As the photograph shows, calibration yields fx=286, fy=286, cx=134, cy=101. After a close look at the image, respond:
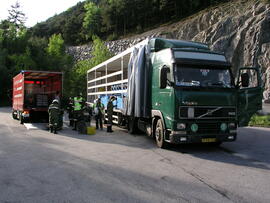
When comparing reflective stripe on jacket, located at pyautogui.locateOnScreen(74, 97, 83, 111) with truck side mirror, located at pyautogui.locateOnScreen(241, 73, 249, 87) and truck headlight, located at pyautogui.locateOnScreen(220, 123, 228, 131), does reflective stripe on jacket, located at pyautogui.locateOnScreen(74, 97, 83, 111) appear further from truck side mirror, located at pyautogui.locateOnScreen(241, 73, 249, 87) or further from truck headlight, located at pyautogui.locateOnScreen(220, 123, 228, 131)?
truck side mirror, located at pyautogui.locateOnScreen(241, 73, 249, 87)

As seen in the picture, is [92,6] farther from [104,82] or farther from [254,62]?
[104,82]

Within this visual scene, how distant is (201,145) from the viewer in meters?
9.38

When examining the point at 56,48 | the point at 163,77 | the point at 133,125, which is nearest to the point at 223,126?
the point at 163,77

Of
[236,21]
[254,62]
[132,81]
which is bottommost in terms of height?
[132,81]

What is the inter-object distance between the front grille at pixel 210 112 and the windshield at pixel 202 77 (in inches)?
25.6

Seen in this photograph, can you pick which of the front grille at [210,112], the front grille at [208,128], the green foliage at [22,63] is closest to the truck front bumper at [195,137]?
the front grille at [208,128]

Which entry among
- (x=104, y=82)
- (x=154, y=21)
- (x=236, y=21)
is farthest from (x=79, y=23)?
(x=104, y=82)

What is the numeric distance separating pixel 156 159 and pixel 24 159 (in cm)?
329

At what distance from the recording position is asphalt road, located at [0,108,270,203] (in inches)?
180

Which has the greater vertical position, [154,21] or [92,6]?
[92,6]

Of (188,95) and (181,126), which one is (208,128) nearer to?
(181,126)

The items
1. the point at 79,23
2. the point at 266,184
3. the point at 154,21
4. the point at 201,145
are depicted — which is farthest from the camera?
the point at 79,23

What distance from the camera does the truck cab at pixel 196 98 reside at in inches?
299

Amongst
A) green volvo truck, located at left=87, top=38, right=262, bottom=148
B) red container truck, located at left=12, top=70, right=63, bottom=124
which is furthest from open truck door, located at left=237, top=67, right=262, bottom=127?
red container truck, located at left=12, top=70, right=63, bottom=124
